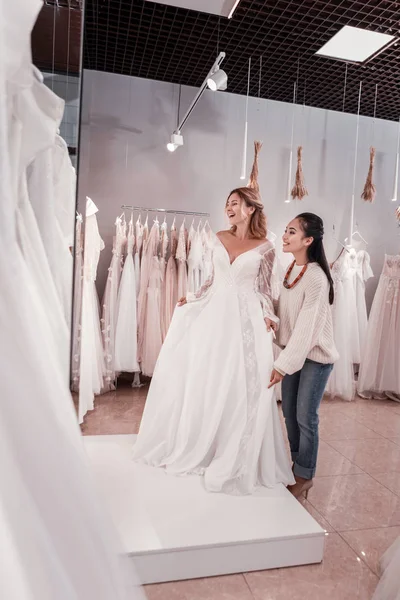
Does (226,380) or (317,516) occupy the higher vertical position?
(226,380)

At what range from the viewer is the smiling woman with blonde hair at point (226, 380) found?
7.71ft

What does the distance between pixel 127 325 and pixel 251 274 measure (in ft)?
6.94

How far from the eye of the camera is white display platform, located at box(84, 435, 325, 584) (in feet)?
5.97

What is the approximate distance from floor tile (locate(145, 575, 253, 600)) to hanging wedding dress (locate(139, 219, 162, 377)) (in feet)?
8.75

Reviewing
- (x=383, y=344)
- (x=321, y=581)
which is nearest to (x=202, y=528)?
(x=321, y=581)

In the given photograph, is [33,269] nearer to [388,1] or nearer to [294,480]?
[294,480]

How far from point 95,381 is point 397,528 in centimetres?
227

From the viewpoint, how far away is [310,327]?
2344 mm

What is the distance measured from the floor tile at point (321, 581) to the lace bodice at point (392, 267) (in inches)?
142

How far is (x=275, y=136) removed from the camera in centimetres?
527

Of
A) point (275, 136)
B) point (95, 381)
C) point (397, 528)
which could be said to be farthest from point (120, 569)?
point (275, 136)

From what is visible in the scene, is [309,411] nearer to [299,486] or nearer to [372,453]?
[299,486]

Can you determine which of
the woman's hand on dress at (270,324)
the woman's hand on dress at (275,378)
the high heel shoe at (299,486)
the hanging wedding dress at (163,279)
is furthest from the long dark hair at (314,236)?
the hanging wedding dress at (163,279)

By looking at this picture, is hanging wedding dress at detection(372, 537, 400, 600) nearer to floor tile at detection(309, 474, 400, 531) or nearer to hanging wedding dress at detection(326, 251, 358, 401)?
floor tile at detection(309, 474, 400, 531)
